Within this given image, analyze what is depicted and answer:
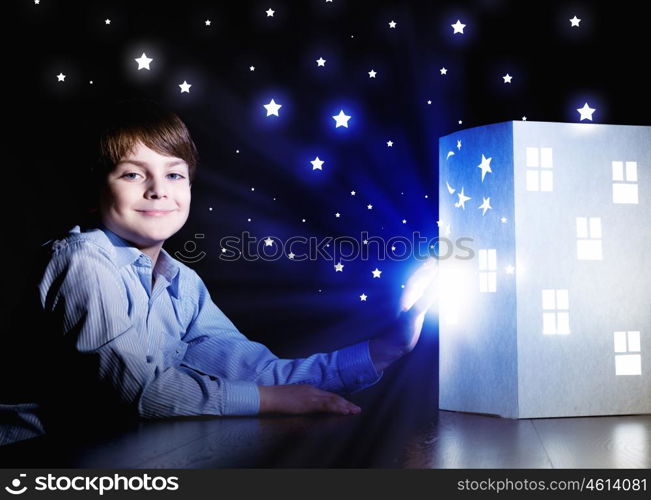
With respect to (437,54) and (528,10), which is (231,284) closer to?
(437,54)

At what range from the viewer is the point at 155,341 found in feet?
6.58

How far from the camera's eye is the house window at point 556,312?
1872 mm

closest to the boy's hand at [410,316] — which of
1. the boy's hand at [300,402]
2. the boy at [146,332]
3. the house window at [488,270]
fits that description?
the boy at [146,332]

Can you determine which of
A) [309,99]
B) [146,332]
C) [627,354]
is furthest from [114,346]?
[627,354]

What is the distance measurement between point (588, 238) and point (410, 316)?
0.58 m

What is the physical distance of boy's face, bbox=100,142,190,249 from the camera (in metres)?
2.05

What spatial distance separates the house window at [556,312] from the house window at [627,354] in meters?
0.18

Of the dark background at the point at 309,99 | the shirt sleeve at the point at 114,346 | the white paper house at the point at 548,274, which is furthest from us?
the dark background at the point at 309,99

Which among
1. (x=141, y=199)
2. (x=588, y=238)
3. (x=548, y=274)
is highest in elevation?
(x=141, y=199)

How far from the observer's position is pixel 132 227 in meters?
2.06

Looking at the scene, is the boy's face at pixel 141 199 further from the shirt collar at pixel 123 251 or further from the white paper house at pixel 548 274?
the white paper house at pixel 548 274

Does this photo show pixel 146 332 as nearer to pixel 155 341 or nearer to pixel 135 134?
pixel 155 341

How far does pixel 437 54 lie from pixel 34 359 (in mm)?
1876
